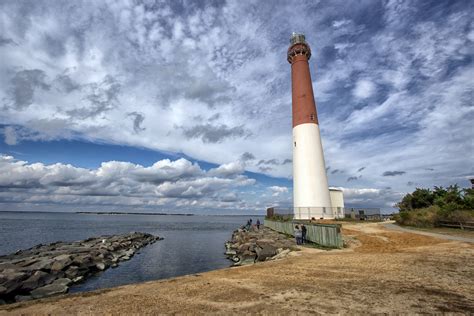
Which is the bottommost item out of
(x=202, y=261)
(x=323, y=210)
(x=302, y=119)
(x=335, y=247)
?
(x=202, y=261)

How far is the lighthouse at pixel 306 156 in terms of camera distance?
30.4m

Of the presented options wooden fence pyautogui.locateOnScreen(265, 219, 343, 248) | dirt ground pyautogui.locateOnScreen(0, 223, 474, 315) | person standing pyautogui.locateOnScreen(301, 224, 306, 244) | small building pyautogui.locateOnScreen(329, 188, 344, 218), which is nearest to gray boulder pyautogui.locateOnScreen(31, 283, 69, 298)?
dirt ground pyautogui.locateOnScreen(0, 223, 474, 315)

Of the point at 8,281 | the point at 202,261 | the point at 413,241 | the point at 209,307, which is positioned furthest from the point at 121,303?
the point at 413,241

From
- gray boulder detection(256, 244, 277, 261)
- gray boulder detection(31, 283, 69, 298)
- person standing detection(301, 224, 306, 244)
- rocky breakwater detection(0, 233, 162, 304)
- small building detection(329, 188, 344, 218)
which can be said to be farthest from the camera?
small building detection(329, 188, 344, 218)

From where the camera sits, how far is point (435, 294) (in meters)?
7.38

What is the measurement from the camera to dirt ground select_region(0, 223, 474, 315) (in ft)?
22.3

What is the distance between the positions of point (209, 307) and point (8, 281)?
39.7 feet

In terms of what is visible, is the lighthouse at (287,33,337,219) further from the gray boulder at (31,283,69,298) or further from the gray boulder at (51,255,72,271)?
the gray boulder at (31,283,69,298)

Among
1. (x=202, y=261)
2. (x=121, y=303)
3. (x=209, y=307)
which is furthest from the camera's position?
(x=202, y=261)

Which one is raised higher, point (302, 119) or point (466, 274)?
point (302, 119)

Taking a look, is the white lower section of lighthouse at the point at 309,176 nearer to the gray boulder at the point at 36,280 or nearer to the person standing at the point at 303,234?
the person standing at the point at 303,234

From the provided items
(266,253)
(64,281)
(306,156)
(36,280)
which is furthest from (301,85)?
(36,280)

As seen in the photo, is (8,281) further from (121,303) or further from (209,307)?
(209,307)

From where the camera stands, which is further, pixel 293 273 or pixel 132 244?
pixel 132 244
